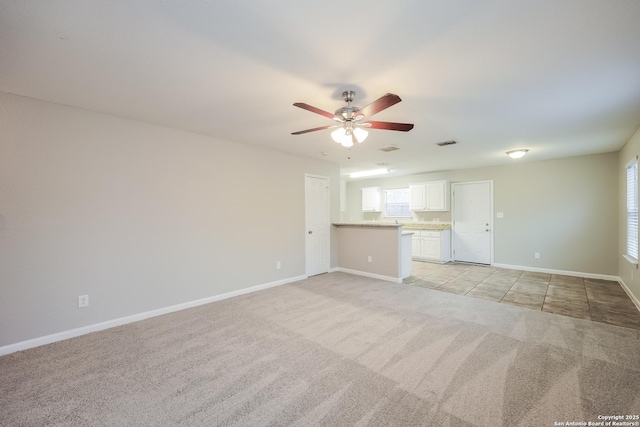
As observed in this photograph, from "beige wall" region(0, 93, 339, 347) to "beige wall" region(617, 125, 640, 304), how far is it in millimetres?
5402

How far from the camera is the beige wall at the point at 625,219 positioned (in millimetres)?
3678

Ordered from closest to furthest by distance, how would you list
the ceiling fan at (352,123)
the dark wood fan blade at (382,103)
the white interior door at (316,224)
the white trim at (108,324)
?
the dark wood fan blade at (382,103) → the ceiling fan at (352,123) → the white trim at (108,324) → the white interior door at (316,224)

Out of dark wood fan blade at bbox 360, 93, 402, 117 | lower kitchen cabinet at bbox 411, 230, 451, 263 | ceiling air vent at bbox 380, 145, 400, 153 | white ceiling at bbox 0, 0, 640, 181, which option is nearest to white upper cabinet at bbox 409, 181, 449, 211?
lower kitchen cabinet at bbox 411, 230, 451, 263

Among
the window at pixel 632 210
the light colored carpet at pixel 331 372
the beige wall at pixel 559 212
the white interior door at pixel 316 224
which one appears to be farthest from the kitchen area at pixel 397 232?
the window at pixel 632 210

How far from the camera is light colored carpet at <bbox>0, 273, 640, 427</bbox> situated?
67.6 inches

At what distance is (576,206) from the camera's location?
5289 mm

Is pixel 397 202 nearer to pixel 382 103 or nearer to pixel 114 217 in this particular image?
pixel 382 103

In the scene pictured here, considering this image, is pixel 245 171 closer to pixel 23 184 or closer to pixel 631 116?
pixel 23 184

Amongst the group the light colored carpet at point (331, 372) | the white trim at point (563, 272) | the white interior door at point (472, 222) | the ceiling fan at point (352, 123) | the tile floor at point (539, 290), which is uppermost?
the ceiling fan at point (352, 123)

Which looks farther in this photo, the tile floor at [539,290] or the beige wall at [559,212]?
the beige wall at [559,212]

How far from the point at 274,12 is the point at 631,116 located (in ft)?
13.8

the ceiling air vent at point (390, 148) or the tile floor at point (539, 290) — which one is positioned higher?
the ceiling air vent at point (390, 148)

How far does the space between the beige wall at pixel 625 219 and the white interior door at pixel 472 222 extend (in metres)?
2.05

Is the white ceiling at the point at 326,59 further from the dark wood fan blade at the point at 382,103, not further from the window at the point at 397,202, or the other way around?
the window at the point at 397,202
